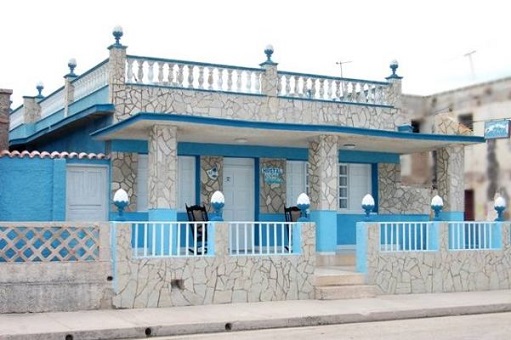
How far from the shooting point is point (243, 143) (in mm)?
18172

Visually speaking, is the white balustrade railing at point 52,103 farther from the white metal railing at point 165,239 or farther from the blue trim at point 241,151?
the white metal railing at point 165,239

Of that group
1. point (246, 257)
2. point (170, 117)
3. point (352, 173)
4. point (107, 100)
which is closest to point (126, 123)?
point (170, 117)

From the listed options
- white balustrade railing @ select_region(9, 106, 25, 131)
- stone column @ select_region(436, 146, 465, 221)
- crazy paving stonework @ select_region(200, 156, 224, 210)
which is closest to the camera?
crazy paving stonework @ select_region(200, 156, 224, 210)

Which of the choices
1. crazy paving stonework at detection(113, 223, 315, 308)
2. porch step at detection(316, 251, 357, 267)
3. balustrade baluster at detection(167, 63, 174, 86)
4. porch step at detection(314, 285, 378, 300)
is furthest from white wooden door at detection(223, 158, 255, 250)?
porch step at detection(314, 285, 378, 300)

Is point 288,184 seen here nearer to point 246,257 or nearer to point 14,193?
point 246,257

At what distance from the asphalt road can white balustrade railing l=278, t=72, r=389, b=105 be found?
7.64m

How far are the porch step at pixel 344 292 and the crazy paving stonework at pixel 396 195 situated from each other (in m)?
5.30

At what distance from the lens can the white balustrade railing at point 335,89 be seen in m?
19.0

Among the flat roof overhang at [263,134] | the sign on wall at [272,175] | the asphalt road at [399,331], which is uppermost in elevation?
the flat roof overhang at [263,134]

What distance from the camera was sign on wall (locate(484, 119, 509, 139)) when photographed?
68.6 feet

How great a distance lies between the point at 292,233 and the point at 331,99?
5.28 m

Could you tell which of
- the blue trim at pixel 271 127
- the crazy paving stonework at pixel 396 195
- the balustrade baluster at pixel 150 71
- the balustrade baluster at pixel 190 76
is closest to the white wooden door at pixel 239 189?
the balustrade baluster at pixel 190 76

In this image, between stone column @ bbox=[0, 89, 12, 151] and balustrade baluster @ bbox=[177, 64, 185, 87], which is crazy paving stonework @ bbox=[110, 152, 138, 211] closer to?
balustrade baluster @ bbox=[177, 64, 185, 87]

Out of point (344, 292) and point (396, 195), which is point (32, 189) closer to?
point (344, 292)
